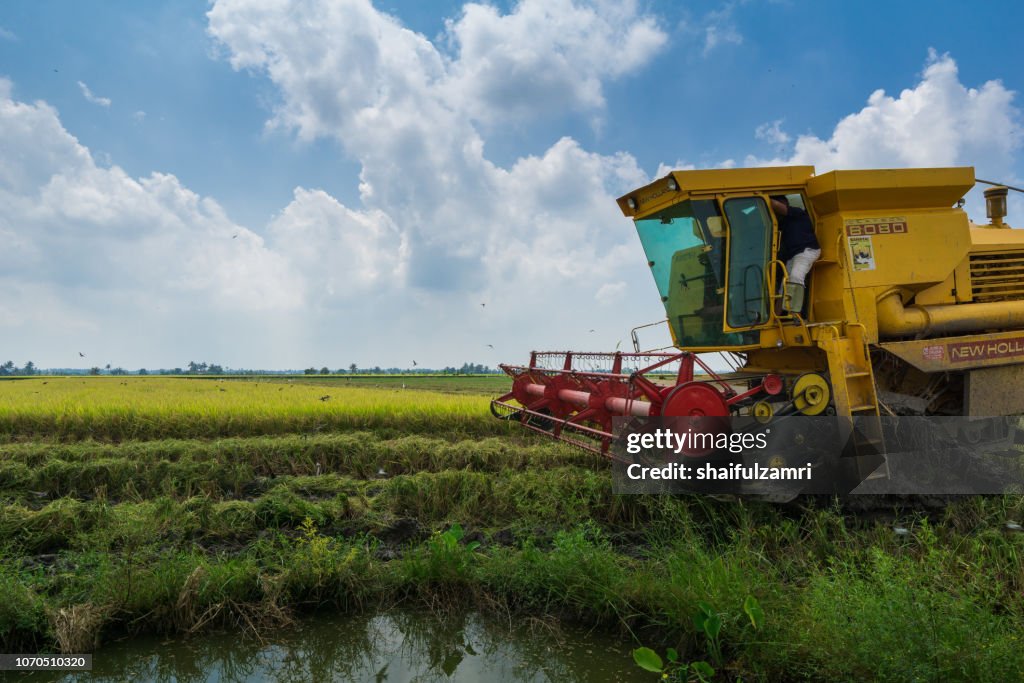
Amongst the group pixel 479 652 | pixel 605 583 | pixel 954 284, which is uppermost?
pixel 954 284

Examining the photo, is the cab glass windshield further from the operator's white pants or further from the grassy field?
the grassy field

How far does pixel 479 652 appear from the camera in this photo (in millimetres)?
3844

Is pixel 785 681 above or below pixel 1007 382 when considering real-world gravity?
below

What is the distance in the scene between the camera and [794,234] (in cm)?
655

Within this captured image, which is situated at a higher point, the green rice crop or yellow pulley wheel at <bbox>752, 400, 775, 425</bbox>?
yellow pulley wheel at <bbox>752, 400, 775, 425</bbox>

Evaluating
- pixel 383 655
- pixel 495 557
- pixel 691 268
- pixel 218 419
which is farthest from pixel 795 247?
pixel 218 419

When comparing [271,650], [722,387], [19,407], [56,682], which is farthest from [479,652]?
[19,407]

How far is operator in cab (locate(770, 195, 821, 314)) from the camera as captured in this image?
6.44 m

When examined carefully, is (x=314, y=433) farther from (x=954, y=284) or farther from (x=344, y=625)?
(x=954, y=284)

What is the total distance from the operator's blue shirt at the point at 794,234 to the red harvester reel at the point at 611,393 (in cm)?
143

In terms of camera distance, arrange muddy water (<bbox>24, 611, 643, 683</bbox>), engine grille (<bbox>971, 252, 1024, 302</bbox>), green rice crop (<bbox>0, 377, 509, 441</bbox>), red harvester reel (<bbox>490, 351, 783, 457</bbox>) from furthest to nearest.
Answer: green rice crop (<bbox>0, 377, 509, 441</bbox>) → engine grille (<bbox>971, 252, 1024, 302</bbox>) → red harvester reel (<bbox>490, 351, 783, 457</bbox>) → muddy water (<bbox>24, 611, 643, 683</bbox>)

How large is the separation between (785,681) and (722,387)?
2.98 meters

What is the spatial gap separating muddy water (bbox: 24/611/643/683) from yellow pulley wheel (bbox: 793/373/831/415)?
3.03 m

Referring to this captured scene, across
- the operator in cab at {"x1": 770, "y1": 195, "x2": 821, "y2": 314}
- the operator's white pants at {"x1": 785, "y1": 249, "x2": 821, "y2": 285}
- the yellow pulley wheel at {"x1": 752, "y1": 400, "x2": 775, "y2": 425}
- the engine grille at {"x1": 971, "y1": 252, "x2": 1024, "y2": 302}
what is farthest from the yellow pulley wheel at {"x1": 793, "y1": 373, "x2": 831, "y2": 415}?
the engine grille at {"x1": 971, "y1": 252, "x2": 1024, "y2": 302}
